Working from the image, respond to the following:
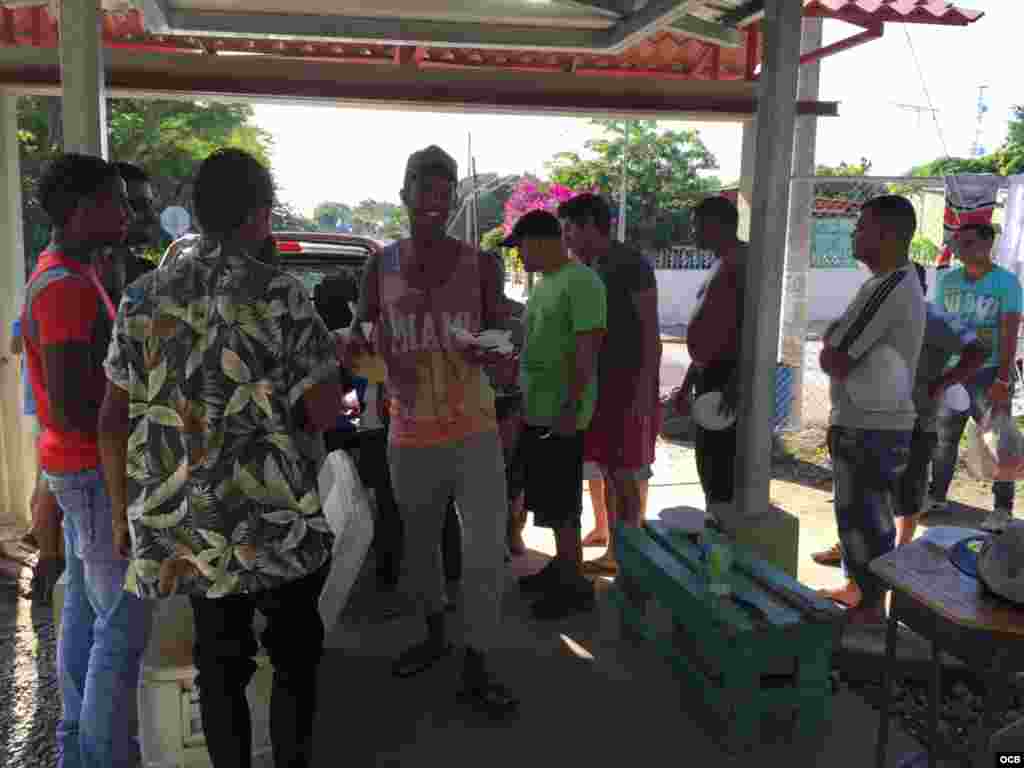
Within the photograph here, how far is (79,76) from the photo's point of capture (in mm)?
3199

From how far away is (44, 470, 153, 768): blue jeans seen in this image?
2.32 metres

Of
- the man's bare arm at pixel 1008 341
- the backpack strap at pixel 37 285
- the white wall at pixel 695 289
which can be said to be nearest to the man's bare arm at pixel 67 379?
the backpack strap at pixel 37 285

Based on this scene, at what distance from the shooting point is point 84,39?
10.5 feet

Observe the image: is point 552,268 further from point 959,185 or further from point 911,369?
point 959,185

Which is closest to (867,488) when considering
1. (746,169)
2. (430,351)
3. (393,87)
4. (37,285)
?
(430,351)

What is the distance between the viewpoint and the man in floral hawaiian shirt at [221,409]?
6.30 ft

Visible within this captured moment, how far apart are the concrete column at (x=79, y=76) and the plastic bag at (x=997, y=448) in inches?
187

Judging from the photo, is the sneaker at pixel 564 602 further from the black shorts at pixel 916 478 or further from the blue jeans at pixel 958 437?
the blue jeans at pixel 958 437

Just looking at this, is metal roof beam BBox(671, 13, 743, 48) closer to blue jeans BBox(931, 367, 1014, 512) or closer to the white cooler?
blue jeans BBox(931, 367, 1014, 512)

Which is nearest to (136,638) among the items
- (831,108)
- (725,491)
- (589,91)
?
(725,491)

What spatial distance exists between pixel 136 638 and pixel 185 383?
94cm

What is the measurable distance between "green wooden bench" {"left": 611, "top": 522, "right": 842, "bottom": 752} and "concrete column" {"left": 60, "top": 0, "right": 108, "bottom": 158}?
272 centimetres

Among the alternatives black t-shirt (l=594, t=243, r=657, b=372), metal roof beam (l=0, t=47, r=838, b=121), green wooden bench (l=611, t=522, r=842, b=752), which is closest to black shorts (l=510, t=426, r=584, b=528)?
black t-shirt (l=594, t=243, r=657, b=372)

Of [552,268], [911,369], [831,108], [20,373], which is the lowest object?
[20,373]
